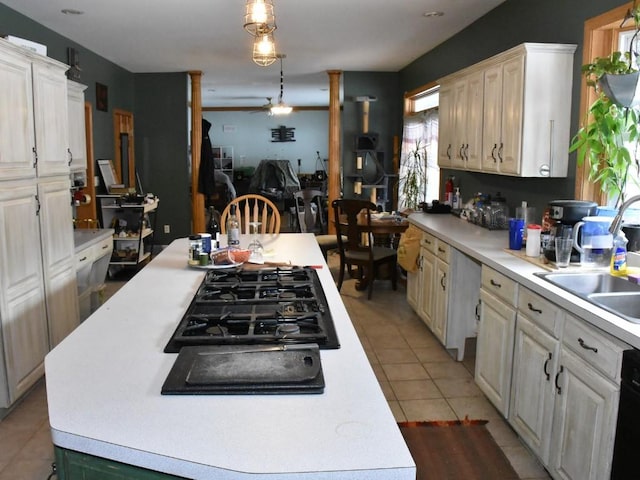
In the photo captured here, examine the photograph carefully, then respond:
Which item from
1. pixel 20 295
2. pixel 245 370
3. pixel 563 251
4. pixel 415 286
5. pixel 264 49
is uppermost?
pixel 264 49

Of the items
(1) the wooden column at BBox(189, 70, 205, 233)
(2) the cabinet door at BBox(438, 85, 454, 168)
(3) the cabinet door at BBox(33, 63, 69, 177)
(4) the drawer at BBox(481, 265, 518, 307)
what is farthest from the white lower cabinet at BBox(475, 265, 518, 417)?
(1) the wooden column at BBox(189, 70, 205, 233)

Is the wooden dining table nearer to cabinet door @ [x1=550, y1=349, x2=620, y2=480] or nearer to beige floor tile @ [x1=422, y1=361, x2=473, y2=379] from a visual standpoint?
beige floor tile @ [x1=422, y1=361, x2=473, y2=379]

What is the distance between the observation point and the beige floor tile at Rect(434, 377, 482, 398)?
3430 millimetres

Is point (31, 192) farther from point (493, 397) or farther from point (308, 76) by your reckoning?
point (308, 76)

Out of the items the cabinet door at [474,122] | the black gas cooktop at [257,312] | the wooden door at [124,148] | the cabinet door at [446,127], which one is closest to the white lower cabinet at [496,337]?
the black gas cooktop at [257,312]

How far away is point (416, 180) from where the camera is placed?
6.90m

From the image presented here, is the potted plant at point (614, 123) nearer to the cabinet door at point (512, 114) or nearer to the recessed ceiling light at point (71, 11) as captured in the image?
the cabinet door at point (512, 114)

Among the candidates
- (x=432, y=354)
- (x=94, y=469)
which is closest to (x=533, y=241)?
(x=432, y=354)

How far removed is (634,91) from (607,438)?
1468 mm

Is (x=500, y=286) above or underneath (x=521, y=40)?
underneath

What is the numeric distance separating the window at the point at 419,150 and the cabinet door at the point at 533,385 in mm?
3848

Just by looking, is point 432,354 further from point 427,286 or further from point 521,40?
point 521,40

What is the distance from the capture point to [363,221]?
5.72 meters

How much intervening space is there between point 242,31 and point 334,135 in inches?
116
